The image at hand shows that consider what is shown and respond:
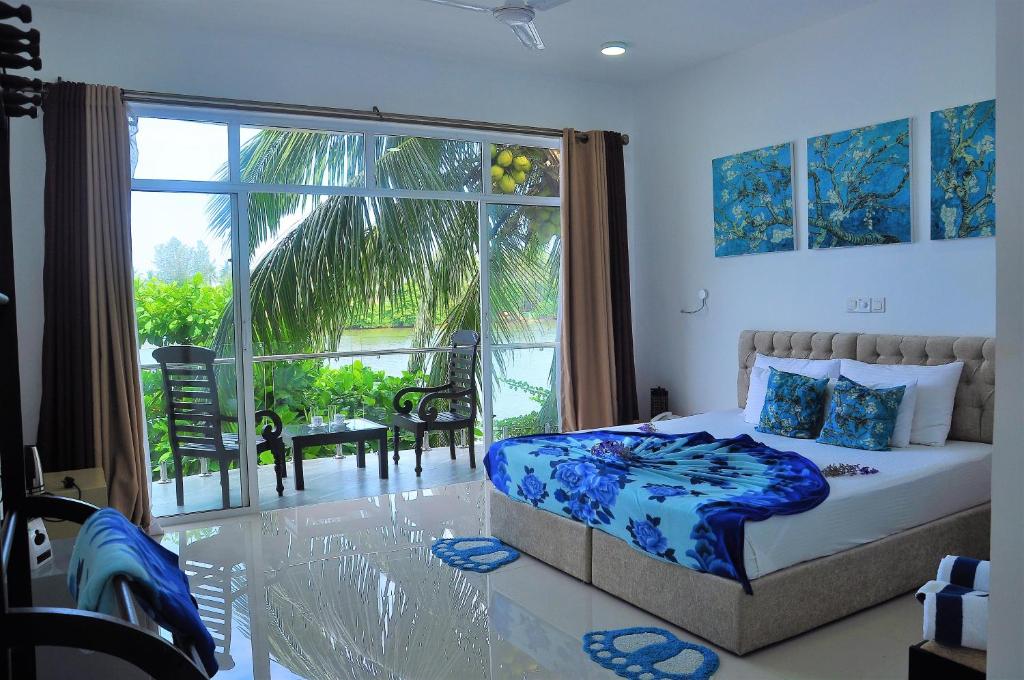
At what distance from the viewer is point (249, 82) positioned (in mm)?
4867

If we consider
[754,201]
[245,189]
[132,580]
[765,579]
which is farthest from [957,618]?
[245,189]

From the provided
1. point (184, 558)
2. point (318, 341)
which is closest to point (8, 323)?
point (184, 558)

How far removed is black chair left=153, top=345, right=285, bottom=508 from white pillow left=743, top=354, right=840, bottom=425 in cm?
317

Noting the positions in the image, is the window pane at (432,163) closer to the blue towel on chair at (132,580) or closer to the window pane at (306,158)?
the window pane at (306,158)

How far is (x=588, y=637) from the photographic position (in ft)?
10.1

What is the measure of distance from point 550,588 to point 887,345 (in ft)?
7.72

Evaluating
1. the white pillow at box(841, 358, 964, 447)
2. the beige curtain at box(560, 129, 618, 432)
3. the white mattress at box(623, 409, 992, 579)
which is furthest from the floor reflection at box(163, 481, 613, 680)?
the white pillow at box(841, 358, 964, 447)

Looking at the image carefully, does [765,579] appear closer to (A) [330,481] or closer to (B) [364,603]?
(B) [364,603]

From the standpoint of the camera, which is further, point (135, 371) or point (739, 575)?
point (135, 371)

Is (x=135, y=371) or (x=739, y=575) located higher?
(x=135, y=371)

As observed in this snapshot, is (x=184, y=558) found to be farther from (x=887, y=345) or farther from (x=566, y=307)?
(x=887, y=345)

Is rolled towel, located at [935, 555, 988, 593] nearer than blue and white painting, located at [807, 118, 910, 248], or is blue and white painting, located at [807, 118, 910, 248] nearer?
rolled towel, located at [935, 555, 988, 593]

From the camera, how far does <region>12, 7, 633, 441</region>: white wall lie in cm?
433

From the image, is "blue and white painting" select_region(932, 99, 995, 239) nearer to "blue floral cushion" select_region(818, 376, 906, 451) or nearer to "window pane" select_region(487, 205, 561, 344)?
"blue floral cushion" select_region(818, 376, 906, 451)
